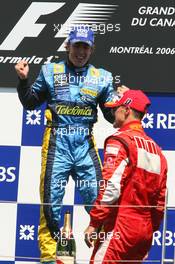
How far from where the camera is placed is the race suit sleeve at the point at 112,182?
4.39m

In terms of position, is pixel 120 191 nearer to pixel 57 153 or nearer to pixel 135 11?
pixel 57 153

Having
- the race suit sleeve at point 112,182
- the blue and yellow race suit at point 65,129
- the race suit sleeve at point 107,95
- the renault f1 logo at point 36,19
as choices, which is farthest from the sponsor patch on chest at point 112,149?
the renault f1 logo at point 36,19

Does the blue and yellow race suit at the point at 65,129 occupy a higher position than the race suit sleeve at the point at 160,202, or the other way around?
the blue and yellow race suit at the point at 65,129

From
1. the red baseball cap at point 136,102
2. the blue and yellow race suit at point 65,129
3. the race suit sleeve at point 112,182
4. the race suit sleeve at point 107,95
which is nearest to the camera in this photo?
the race suit sleeve at point 112,182

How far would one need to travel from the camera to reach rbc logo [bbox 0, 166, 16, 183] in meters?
6.19

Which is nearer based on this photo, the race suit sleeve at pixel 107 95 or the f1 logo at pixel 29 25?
the race suit sleeve at pixel 107 95

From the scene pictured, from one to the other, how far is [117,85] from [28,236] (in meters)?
1.07

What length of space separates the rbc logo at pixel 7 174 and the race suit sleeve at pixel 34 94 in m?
0.78

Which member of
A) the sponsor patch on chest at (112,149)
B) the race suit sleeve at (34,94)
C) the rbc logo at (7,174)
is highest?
the race suit sleeve at (34,94)

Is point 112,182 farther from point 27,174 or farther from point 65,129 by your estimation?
point 27,174

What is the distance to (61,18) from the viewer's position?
6148 mm

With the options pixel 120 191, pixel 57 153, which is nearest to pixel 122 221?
pixel 120 191

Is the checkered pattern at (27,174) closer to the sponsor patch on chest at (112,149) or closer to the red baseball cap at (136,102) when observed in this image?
the red baseball cap at (136,102)

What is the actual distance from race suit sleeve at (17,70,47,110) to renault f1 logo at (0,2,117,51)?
655mm
